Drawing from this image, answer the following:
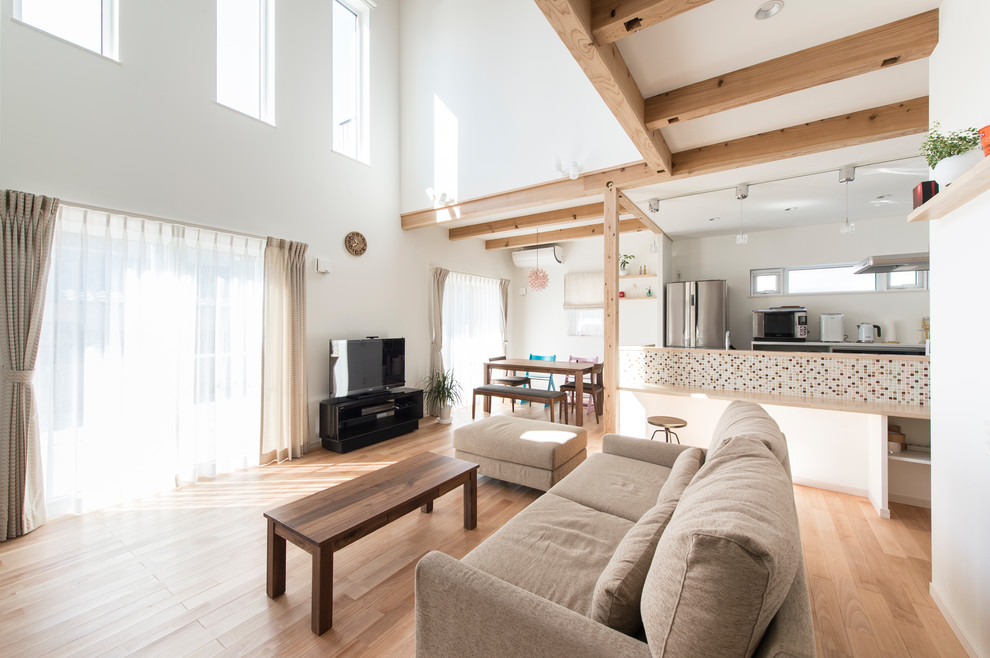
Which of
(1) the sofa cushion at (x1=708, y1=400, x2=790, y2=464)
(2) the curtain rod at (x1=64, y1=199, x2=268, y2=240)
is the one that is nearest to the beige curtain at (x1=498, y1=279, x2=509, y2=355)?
(2) the curtain rod at (x1=64, y1=199, x2=268, y2=240)

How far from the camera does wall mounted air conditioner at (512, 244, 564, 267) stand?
722 cm

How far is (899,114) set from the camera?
2693 mm

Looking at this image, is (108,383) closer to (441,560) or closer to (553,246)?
(441,560)

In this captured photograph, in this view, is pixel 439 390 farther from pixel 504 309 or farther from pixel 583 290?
pixel 583 290

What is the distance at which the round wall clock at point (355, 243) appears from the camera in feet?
14.8

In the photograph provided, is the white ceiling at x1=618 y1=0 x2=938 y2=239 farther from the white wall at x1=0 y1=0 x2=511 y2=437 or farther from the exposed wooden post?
the white wall at x1=0 y1=0 x2=511 y2=437

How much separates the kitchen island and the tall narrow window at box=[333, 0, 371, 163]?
4.08m

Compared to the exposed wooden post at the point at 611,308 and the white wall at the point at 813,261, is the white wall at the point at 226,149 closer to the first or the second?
the exposed wooden post at the point at 611,308

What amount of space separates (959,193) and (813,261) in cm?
466

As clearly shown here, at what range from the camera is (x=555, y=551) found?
1577 mm

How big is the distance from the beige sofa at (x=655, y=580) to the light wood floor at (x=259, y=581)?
0.66 m

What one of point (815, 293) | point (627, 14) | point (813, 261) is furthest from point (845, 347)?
point (627, 14)

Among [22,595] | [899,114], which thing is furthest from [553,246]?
[22,595]

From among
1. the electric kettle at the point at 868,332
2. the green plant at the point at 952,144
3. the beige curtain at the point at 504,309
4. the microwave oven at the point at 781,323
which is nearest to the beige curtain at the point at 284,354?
the beige curtain at the point at 504,309
